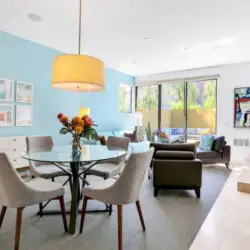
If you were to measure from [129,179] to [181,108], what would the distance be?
5326mm

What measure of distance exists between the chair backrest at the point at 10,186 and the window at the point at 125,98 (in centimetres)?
553

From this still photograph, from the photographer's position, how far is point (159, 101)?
7.27 meters

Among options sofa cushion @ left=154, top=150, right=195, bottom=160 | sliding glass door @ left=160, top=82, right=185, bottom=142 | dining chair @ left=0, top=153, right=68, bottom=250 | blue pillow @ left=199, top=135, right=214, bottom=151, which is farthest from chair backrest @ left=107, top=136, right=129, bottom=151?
sliding glass door @ left=160, top=82, right=185, bottom=142

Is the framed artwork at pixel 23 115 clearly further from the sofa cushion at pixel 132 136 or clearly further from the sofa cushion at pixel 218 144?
the sofa cushion at pixel 218 144

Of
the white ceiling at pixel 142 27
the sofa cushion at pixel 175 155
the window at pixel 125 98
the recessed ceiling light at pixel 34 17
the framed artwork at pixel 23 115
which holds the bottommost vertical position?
the sofa cushion at pixel 175 155

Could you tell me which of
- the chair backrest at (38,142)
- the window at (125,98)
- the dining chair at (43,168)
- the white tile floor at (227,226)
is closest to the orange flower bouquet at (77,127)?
the dining chair at (43,168)

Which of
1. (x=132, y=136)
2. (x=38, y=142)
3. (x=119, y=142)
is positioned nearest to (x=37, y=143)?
(x=38, y=142)

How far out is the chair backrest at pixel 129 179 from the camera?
1.89 metres

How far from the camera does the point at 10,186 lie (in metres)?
1.79

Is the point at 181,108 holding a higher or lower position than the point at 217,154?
higher

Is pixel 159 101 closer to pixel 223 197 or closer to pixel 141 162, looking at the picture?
pixel 223 197

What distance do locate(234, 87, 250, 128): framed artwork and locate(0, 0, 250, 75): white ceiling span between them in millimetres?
825

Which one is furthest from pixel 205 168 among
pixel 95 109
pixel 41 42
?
pixel 41 42

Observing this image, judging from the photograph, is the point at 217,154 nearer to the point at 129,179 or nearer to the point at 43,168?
the point at 129,179
